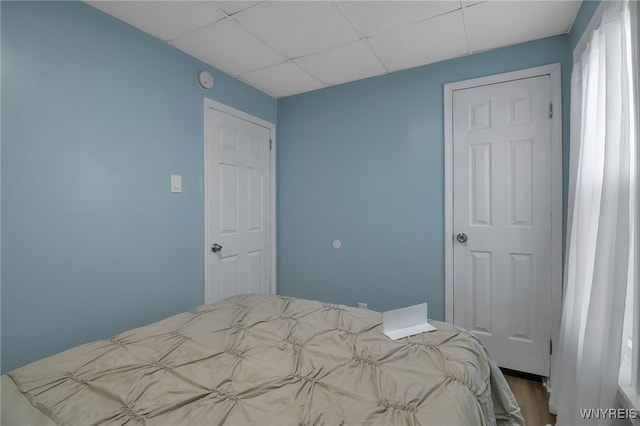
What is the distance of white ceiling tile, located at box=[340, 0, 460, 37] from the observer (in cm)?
172

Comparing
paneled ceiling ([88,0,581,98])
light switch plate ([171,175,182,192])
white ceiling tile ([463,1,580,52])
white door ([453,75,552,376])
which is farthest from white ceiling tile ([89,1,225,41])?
→ white door ([453,75,552,376])

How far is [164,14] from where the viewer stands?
5.89ft

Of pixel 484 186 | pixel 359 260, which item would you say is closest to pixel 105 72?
pixel 359 260

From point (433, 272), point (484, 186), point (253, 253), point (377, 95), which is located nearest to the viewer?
point (484, 186)

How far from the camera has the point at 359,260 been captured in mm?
2766

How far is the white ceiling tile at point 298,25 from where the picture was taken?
175cm

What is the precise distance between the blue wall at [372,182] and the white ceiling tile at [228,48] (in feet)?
2.42

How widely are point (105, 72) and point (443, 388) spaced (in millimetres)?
2327

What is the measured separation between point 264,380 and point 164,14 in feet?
6.78

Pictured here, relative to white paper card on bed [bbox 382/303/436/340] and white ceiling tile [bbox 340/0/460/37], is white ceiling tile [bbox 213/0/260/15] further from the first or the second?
white paper card on bed [bbox 382/303/436/340]

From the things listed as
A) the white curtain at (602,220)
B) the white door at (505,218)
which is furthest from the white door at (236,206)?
the white curtain at (602,220)

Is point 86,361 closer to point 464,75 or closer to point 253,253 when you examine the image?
point 253,253

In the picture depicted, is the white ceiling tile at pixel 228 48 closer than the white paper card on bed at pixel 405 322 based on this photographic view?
No

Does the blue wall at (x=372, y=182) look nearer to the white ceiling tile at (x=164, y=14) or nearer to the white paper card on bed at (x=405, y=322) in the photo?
the white paper card on bed at (x=405, y=322)
